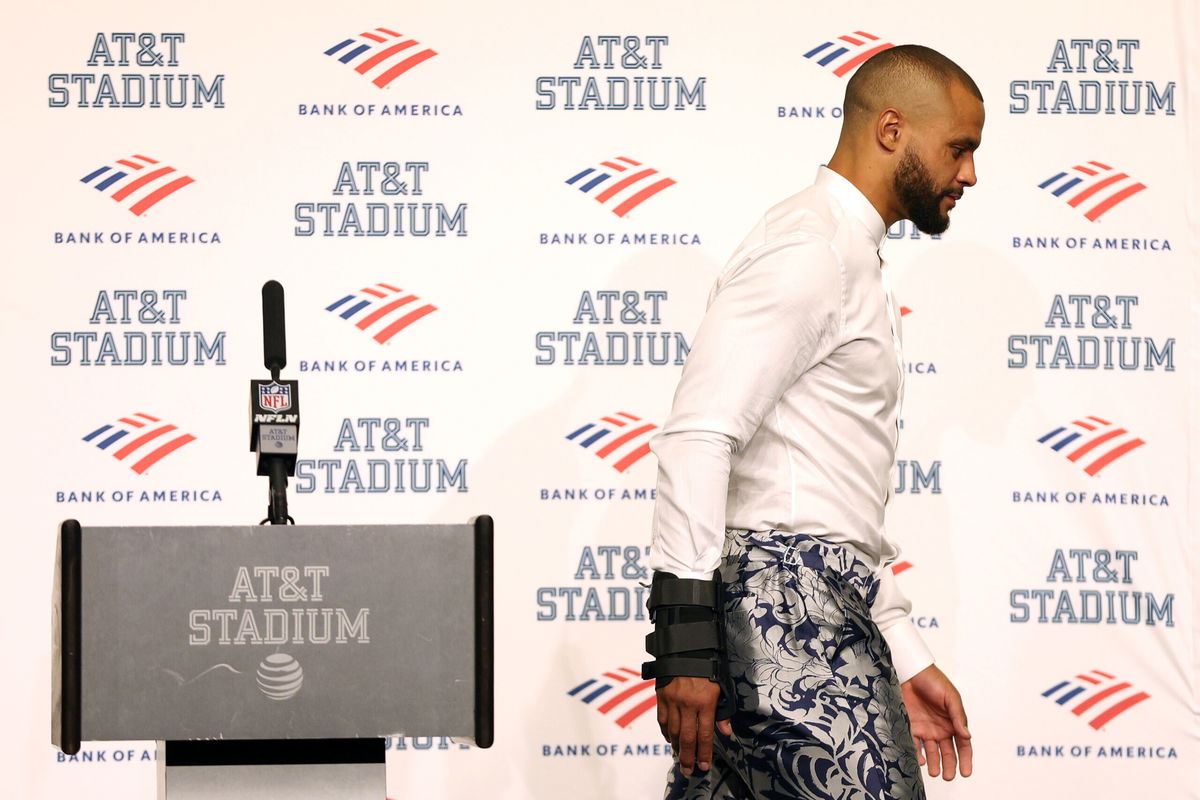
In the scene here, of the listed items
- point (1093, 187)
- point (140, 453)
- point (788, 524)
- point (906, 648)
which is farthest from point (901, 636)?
point (140, 453)

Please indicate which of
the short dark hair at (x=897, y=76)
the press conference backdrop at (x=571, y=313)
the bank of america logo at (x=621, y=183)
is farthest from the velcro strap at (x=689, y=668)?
the bank of america logo at (x=621, y=183)

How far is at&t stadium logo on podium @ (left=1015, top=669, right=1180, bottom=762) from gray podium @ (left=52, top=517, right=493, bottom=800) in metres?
2.11

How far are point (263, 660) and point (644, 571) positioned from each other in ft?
5.54

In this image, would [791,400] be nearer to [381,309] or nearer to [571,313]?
[571,313]

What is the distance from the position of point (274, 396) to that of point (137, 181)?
173 centimetres

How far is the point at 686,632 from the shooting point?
177 cm

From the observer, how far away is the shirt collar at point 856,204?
81.9 inches

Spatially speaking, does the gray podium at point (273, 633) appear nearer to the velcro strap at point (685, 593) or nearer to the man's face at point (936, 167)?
the velcro strap at point (685, 593)

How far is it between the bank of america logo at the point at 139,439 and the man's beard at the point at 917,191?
1857 mm

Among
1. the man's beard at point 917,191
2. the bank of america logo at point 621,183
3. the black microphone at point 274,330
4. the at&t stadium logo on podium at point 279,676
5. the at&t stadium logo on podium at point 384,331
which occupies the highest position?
the bank of america logo at point 621,183

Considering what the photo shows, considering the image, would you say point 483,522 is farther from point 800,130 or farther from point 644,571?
point 800,130

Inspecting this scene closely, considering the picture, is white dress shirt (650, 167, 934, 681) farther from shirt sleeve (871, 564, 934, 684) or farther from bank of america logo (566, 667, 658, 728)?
bank of america logo (566, 667, 658, 728)

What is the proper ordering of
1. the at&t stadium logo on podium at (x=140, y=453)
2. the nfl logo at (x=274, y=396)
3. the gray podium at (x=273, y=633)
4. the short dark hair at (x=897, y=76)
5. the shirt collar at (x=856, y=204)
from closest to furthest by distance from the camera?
Answer: the gray podium at (x=273, y=633) < the nfl logo at (x=274, y=396) < the shirt collar at (x=856, y=204) < the short dark hair at (x=897, y=76) < the at&t stadium logo on podium at (x=140, y=453)

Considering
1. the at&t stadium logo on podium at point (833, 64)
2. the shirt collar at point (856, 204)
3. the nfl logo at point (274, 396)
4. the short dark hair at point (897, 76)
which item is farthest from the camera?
the at&t stadium logo on podium at point (833, 64)
